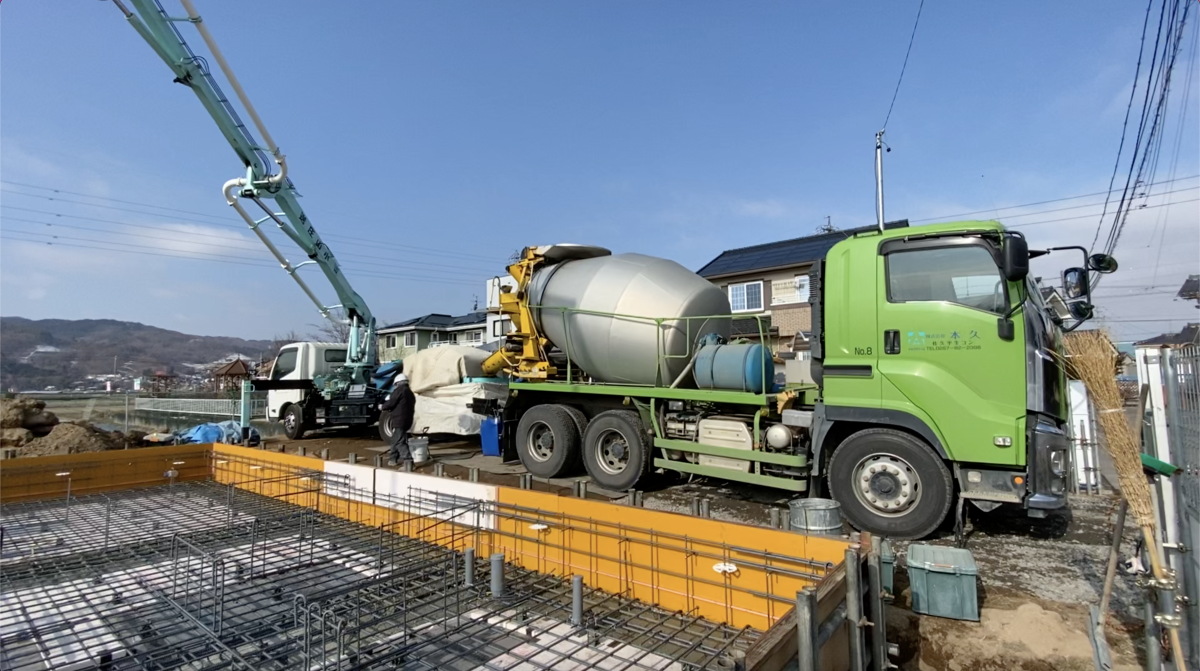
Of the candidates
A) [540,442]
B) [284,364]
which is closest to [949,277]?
[540,442]

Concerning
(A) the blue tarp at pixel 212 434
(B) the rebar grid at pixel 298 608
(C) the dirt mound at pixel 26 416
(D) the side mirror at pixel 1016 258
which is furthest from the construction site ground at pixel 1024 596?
(C) the dirt mound at pixel 26 416

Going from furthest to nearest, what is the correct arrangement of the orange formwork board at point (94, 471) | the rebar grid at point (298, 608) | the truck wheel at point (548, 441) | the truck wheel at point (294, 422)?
the truck wheel at point (294, 422), the truck wheel at point (548, 441), the orange formwork board at point (94, 471), the rebar grid at point (298, 608)

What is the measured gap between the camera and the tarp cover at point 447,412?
13.1 metres

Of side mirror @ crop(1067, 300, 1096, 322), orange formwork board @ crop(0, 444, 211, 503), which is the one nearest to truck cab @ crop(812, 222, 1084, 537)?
side mirror @ crop(1067, 300, 1096, 322)

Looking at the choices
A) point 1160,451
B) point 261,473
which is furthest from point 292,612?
point 1160,451

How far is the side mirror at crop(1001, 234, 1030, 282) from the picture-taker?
15.6 feet

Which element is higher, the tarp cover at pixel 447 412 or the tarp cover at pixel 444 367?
the tarp cover at pixel 444 367

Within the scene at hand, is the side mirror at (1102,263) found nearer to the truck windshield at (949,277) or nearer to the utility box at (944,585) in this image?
the truck windshield at (949,277)

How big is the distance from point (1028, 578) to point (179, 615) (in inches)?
241

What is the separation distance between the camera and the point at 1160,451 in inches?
121

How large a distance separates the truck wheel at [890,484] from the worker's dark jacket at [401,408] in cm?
666

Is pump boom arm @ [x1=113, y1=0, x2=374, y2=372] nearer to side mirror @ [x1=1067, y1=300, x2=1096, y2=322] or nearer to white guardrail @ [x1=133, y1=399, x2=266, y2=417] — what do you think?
white guardrail @ [x1=133, y1=399, x2=266, y2=417]

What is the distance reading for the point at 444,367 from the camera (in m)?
13.5

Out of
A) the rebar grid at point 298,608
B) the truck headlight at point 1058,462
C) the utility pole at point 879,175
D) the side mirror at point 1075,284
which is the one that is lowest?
the rebar grid at point 298,608
